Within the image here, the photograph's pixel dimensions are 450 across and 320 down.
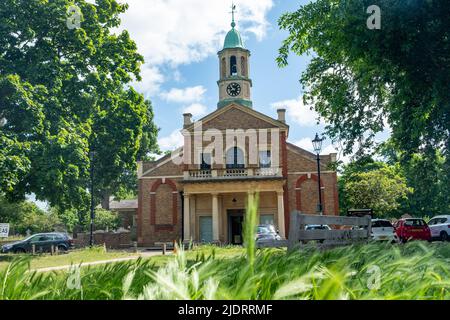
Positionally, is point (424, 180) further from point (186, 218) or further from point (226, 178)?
point (186, 218)

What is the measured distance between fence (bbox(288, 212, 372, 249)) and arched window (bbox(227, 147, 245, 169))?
2749 centimetres

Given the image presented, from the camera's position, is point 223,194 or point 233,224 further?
point 233,224

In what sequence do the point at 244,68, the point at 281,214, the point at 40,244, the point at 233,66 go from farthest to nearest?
1. the point at 244,68
2. the point at 233,66
3. the point at 281,214
4. the point at 40,244

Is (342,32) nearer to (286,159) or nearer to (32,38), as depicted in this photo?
(32,38)

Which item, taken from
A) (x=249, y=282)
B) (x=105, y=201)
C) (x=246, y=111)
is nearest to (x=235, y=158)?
(x=246, y=111)

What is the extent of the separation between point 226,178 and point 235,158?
3.37 meters

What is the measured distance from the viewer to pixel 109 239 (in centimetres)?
3706

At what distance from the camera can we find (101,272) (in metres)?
2.71

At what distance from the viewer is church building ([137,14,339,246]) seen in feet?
115

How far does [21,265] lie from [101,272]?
1.76 feet

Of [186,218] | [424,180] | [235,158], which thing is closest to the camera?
[424,180]

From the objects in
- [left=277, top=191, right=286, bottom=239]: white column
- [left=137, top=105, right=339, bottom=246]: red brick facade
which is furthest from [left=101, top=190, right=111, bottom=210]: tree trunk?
[left=277, top=191, right=286, bottom=239]: white column

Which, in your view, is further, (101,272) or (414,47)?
(414,47)

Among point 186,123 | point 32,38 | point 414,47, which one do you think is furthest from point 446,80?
point 186,123
